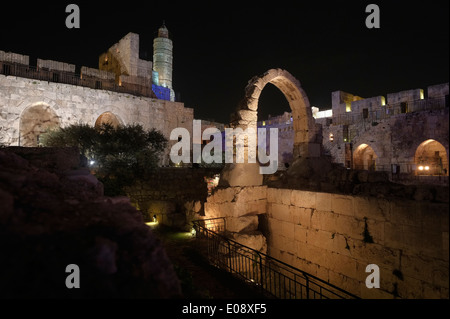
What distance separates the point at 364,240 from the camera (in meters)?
5.38

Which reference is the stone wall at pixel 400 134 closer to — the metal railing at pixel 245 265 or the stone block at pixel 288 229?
the stone block at pixel 288 229

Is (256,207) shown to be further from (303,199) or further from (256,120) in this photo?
(256,120)

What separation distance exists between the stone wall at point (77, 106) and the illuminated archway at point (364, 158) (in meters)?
15.6

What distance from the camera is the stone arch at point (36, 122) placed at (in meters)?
20.1

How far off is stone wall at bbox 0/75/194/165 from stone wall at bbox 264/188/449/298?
60.0 feet

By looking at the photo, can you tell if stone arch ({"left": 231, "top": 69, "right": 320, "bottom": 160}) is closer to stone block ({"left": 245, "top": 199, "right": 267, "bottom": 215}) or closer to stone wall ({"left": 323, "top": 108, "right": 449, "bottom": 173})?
stone block ({"left": 245, "top": 199, "right": 267, "bottom": 215})

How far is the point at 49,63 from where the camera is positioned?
66.4ft

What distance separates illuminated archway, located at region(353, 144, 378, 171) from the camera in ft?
78.6

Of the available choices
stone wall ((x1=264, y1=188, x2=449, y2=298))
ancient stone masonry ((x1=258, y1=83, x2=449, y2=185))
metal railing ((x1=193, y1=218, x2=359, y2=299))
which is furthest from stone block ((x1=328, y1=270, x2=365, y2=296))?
ancient stone masonry ((x1=258, y1=83, x2=449, y2=185))

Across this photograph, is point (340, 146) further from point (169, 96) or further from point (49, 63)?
point (49, 63)

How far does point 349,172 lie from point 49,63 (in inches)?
883

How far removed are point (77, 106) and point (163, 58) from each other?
17.8 metres

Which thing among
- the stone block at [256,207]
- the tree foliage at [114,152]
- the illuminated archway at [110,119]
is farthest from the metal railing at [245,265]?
the illuminated archway at [110,119]

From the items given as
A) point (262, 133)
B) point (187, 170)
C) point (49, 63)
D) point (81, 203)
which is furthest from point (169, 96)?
point (81, 203)
